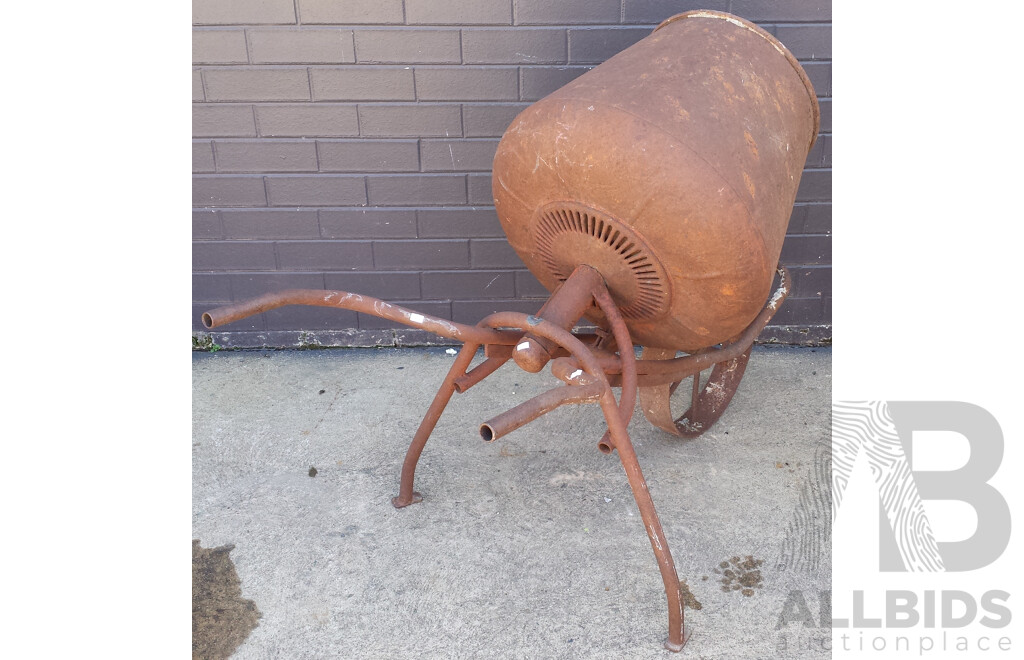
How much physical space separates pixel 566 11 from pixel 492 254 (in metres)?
1.07

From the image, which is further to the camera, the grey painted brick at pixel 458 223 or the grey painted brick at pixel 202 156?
the grey painted brick at pixel 458 223

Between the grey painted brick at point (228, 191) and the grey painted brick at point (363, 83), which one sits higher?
the grey painted brick at point (363, 83)

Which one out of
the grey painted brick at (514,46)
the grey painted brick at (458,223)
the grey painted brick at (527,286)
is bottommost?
the grey painted brick at (527,286)

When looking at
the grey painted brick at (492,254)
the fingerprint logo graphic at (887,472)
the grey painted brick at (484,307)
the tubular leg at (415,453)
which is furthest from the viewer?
the grey painted brick at (484,307)

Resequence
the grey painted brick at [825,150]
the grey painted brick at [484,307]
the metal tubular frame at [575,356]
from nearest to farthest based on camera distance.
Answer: the metal tubular frame at [575,356] → the grey painted brick at [825,150] → the grey painted brick at [484,307]

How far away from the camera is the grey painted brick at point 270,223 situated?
323cm

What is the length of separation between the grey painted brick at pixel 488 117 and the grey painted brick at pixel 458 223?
1.11 feet

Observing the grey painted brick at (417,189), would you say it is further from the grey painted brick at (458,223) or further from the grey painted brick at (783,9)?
the grey painted brick at (783,9)

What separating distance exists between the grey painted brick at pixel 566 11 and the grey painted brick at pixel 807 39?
696mm

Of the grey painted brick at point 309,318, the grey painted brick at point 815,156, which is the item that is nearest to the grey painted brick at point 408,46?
the grey painted brick at point 309,318

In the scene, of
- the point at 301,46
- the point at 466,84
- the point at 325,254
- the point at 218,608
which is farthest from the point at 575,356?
the point at 301,46

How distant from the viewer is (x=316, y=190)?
319 centimetres

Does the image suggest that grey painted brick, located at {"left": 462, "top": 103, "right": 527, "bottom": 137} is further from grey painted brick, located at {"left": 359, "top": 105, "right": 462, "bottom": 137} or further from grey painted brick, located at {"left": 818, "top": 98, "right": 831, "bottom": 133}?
grey painted brick, located at {"left": 818, "top": 98, "right": 831, "bottom": 133}

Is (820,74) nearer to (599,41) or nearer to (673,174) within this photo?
(599,41)
